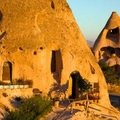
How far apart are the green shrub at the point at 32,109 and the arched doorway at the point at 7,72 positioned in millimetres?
4164

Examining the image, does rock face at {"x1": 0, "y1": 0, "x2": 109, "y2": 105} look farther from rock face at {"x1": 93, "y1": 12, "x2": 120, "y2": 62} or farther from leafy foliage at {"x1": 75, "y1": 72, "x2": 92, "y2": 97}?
rock face at {"x1": 93, "y1": 12, "x2": 120, "y2": 62}

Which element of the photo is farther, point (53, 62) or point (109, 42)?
point (109, 42)

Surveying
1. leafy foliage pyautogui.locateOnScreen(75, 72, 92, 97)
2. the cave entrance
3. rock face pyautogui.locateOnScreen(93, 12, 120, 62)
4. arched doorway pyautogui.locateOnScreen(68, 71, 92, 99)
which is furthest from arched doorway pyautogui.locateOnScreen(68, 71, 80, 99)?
rock face pyautogui.locateOnScreen(93, 12, 120, 62)

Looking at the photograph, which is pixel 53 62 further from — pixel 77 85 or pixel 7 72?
pixel 7 72

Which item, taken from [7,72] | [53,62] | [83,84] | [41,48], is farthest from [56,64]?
[7,72]

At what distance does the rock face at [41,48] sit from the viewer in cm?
2981

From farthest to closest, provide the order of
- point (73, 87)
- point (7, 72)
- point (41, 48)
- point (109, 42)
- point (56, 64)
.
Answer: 1. point (109, 42)
2. point (73, 87)
3. point (56, 64)
4. point (7, 72)
5. point (41, 48)

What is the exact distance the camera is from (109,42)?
52156mm

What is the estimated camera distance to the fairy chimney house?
5175 cm

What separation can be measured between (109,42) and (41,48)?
927 inches

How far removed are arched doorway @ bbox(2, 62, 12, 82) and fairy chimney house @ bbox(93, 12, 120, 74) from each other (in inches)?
907

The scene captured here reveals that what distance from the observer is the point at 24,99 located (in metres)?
27.7

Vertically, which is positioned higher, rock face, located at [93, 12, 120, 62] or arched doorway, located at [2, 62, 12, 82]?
rock face, located at [93, 12, 120, 62]

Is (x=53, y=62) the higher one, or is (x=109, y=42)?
(x=109, y=42)
